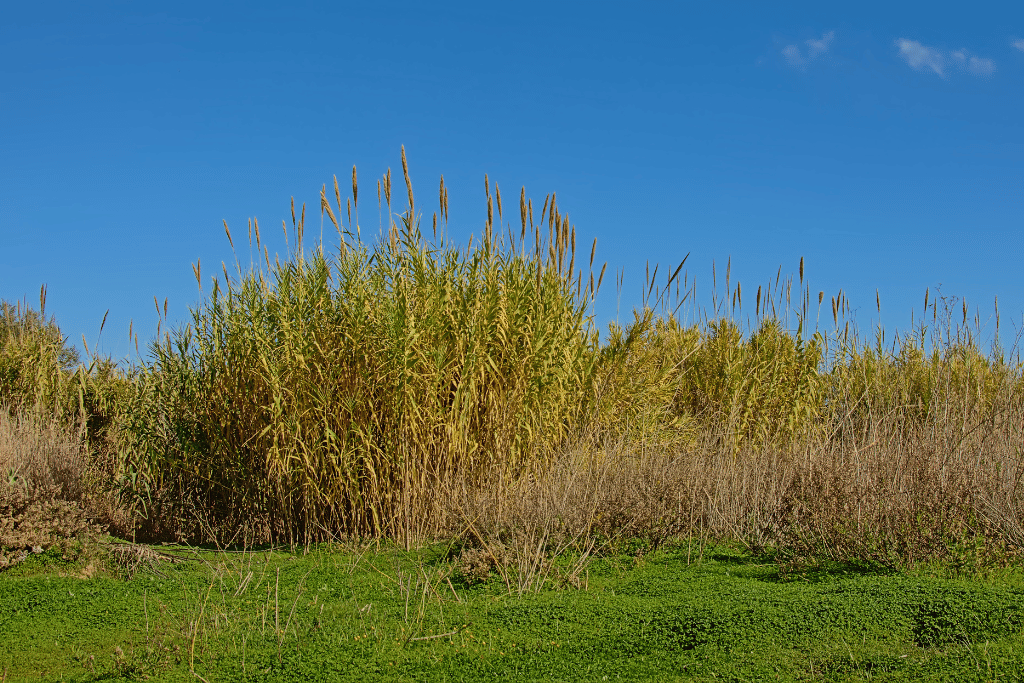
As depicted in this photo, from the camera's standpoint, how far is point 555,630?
3.84 metres

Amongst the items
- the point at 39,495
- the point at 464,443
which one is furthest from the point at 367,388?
the point at 39,495

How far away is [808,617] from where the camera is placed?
12.4ft

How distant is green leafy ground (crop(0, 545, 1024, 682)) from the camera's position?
3.41 metres

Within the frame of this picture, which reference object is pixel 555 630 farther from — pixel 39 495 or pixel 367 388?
pixel 39 495

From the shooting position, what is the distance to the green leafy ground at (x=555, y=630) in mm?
3412

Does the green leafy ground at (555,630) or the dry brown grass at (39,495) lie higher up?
the dry brown grass at (39,495)

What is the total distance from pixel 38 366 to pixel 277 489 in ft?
14.7

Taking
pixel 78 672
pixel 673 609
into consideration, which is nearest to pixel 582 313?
pixel 673 609

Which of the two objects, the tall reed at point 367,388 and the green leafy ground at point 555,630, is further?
the tall reed at point 367,388

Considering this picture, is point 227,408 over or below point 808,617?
over

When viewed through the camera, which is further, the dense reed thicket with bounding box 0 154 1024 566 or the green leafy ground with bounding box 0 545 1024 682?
the dense reed thicket with bounding box 0 154 1024 566

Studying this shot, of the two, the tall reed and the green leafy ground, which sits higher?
the tall reed

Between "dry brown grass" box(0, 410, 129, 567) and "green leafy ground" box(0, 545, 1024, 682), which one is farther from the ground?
"dry brown grass" box(0, 410, 129, 567)

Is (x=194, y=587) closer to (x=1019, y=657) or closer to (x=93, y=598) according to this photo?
(x=93, y=598)
